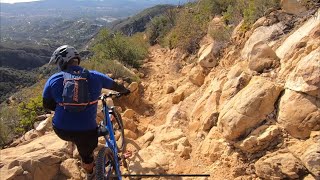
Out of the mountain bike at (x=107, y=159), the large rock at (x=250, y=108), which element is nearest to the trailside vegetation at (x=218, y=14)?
the large rock at (x=250, y=108)

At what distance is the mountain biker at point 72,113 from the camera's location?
3.68 meters

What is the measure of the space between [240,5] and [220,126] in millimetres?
4994

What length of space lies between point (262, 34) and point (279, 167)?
126 inches

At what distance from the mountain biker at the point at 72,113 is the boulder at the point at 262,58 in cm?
295

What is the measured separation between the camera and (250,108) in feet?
16.5

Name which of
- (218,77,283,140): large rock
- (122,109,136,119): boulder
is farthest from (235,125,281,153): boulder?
(122,109,136,119): boulder

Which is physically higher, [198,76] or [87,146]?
[87,146]

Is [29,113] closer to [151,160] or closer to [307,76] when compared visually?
[151,160]

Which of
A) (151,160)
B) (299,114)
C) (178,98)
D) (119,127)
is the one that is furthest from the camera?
(178,98)

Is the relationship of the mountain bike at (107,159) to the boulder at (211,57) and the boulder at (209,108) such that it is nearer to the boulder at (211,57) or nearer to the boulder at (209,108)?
the boulder at (209,108)

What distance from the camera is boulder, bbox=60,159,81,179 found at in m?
5.65

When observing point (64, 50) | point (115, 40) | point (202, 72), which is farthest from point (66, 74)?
point (115, 40)

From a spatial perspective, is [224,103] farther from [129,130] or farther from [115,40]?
[115,40]

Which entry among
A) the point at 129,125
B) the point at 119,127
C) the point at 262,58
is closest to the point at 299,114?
the point at 262,58
